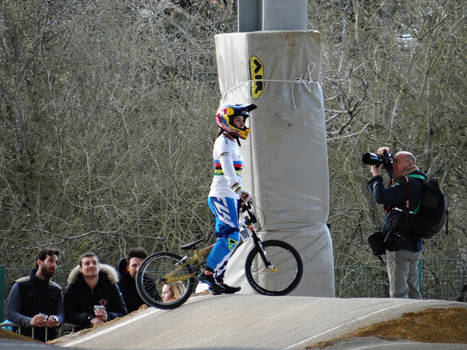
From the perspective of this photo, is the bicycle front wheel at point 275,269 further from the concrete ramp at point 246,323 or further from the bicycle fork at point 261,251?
the concrete ramp at point 246,323

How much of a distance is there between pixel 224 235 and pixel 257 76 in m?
2.01

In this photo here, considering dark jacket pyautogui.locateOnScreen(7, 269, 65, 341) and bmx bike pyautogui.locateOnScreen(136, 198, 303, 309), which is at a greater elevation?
bmx bike pyautogui.locateOnScreen(136, 198, 303, 309)

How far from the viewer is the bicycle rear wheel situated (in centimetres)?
849

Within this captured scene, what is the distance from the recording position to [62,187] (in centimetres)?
1666

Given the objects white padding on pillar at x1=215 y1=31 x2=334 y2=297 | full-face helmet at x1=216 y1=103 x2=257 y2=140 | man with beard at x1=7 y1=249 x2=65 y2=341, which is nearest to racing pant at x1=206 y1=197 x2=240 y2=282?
full-face helmet at x1=216 y1=103 x2=257 y2=140

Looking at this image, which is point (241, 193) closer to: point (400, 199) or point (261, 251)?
point (261, 251)

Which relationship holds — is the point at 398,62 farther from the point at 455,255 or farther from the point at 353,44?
the point at 455,255

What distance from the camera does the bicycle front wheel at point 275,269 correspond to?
9.05 meters

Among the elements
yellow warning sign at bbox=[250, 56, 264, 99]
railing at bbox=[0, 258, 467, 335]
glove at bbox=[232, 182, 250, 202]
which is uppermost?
yellow warning sign at bbox=[250, 56, 264, 99]

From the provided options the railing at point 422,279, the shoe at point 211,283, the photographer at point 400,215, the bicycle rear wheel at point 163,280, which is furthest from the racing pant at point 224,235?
the railing at point 422,279

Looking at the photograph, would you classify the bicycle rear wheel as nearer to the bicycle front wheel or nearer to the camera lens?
the bicycle front wheel

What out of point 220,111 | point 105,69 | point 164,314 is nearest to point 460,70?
point 105,69

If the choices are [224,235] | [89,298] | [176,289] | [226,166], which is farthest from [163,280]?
[89,298]

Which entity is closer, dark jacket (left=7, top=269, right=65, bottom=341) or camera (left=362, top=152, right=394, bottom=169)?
camera (left=362, top=152, right=394, bottom=169)
